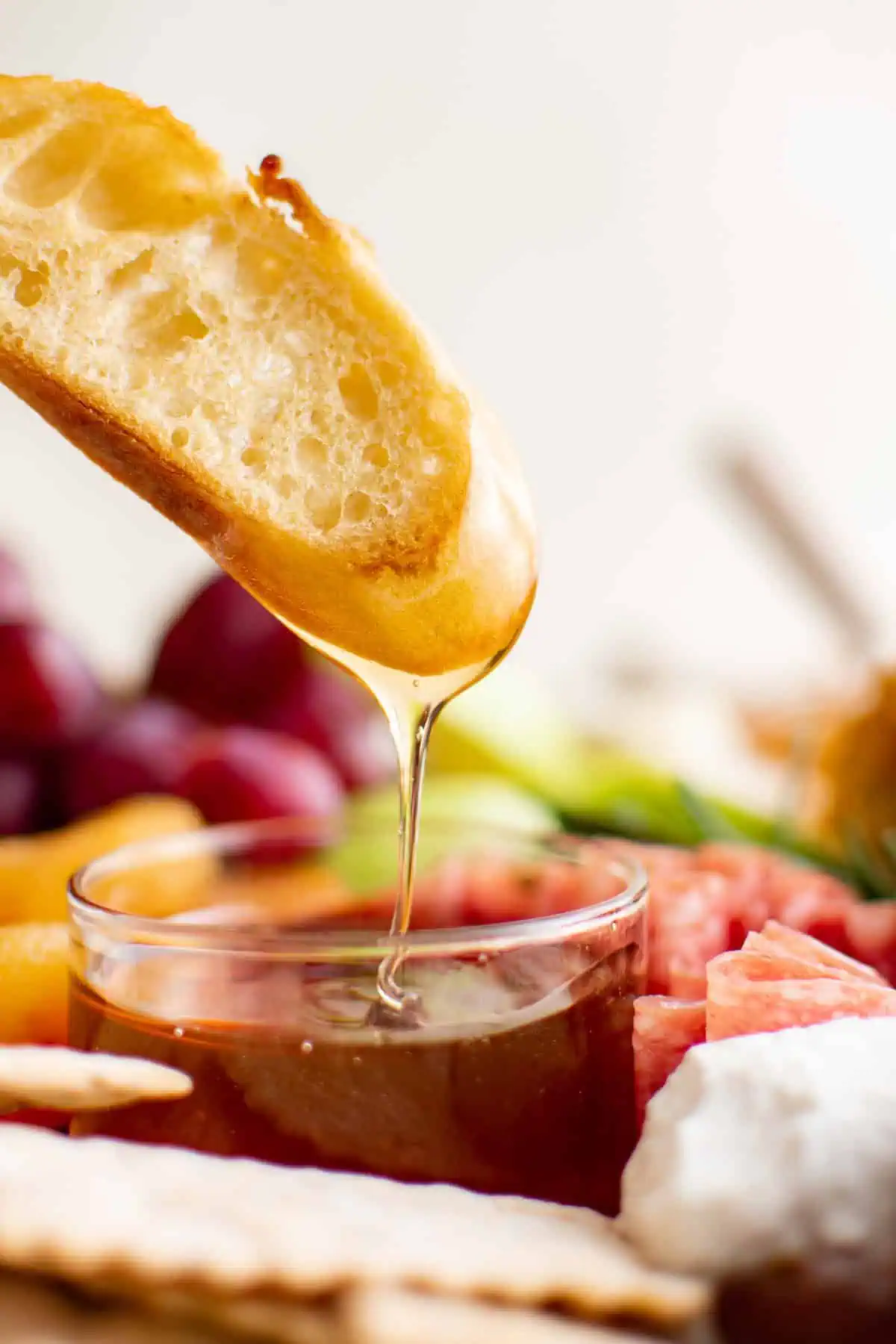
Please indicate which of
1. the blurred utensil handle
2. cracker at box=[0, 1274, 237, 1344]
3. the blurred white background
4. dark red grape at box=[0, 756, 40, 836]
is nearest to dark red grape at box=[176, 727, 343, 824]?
dark red grape at box=[0, 756, 40, 836]

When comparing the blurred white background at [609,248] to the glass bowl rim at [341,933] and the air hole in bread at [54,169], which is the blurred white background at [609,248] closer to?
the glass bowl rim at [341,933]

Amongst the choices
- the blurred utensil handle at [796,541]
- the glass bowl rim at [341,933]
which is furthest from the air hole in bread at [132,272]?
the blurred utensil handle at [796,541]

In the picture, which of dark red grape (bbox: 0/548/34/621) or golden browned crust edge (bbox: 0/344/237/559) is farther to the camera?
dark red grape (bbox: 0/548/34/621)

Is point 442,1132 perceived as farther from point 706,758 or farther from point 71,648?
point 706,758

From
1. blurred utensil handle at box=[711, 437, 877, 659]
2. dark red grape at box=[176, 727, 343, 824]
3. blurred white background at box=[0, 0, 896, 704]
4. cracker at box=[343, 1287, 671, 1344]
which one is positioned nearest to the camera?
cracker at box=[343, 1287, 671, 1344]

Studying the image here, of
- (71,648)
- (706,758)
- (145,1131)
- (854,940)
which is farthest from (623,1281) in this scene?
(706,758)

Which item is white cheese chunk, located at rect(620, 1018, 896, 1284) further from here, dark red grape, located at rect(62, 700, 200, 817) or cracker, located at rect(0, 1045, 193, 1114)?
dark red grape, located at rect(62, 700, 200, 817)
